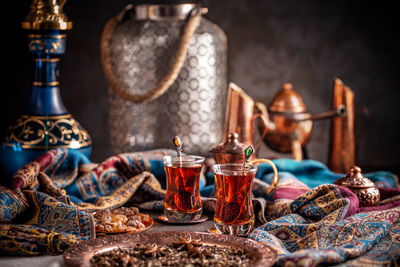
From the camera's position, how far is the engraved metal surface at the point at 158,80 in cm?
205

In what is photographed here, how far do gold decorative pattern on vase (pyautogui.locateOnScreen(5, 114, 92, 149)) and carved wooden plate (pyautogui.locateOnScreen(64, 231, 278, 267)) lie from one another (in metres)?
0.60

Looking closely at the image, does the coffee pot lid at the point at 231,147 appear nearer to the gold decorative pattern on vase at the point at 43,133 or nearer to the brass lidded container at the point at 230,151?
the brass lidded container at the point at 230,151

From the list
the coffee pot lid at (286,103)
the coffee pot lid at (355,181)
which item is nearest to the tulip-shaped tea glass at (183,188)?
the coffee pot lid at (355,181)

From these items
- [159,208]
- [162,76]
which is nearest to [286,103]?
[162,76]

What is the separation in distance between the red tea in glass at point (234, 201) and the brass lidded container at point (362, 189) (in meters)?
0.30

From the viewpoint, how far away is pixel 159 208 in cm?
147

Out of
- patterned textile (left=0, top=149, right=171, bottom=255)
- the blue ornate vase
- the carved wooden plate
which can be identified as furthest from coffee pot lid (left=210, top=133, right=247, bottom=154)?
the blue ornate vase

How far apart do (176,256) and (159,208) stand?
1.44 feet

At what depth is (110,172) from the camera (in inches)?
64.1

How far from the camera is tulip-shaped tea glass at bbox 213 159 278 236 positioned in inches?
47.4

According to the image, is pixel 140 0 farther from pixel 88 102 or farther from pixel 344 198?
pixel 344 198

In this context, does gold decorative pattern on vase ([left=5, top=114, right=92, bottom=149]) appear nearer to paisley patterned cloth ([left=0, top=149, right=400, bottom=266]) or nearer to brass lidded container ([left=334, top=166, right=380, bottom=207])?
paisley patterned cloth ([left=0, top=149, right=400, bottom=266])

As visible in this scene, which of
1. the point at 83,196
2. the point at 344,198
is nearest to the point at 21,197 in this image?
the point at 83,196

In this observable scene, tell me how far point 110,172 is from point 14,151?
0.28m
